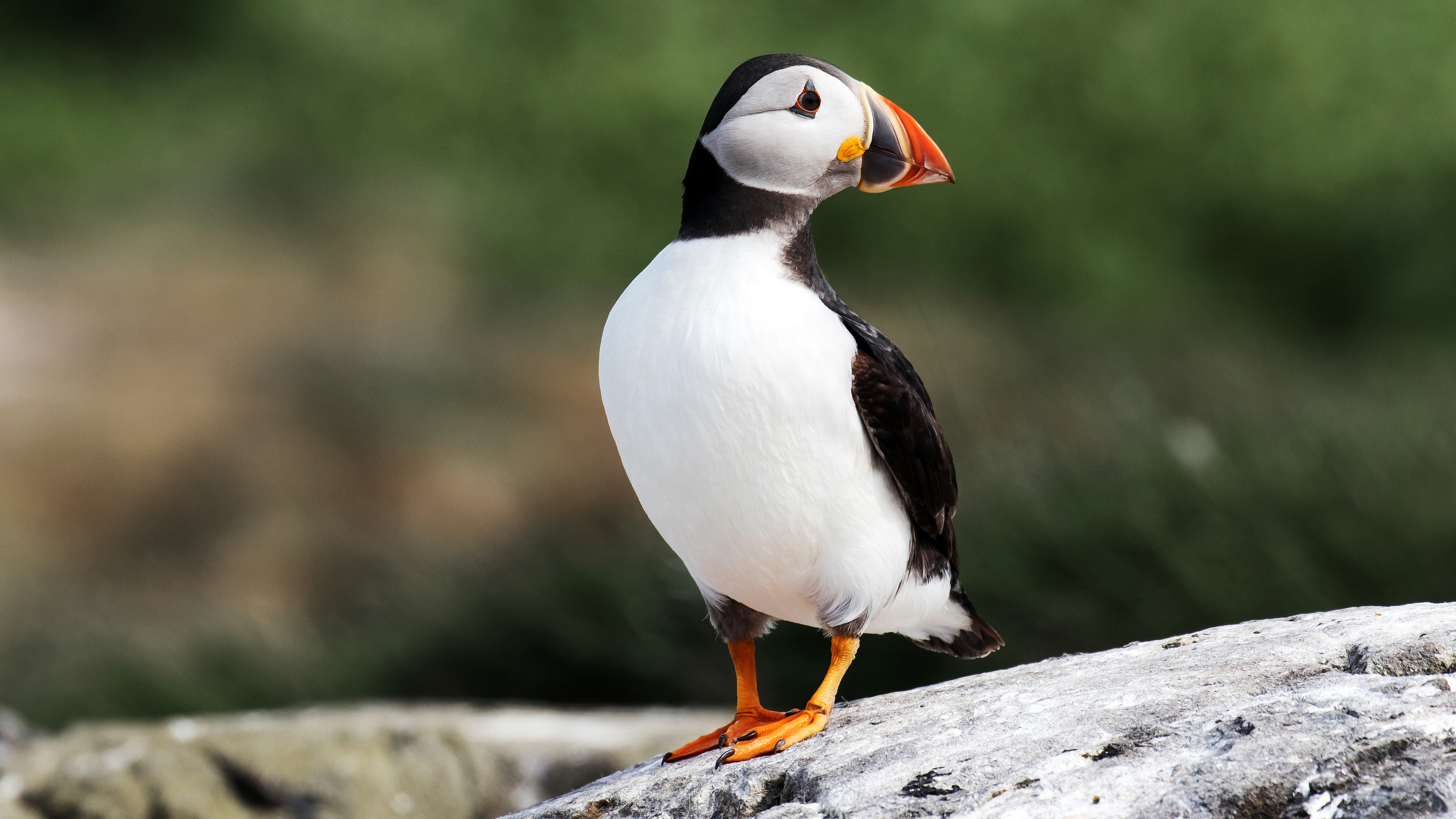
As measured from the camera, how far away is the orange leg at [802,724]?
2.43m

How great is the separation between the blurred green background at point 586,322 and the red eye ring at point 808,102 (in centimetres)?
299

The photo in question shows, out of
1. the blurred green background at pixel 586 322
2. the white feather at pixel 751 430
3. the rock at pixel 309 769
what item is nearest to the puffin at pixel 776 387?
the white feather at pixel 751 430

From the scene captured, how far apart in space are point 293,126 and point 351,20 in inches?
57.5

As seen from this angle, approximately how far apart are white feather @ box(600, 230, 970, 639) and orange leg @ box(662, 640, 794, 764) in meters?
0.22

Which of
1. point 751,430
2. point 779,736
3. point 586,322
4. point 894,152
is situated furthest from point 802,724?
point 586,322

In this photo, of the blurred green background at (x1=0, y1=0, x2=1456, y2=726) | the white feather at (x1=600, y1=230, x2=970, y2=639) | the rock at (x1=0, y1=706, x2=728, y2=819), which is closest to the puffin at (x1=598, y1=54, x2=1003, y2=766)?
the white feather at (x1=600, y1=230, x2=970, y2=639)

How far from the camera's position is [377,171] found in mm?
14703

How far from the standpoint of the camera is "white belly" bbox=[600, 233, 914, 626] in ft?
7.86

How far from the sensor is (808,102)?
2.48 metres

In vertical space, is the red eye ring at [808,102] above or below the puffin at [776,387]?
above

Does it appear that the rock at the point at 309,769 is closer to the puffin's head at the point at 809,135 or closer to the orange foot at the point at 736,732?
the orange foot at the point at 736,732

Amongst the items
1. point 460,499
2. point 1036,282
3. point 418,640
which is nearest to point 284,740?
point 418,640

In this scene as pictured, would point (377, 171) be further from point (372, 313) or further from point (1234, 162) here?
point (1234, 162)

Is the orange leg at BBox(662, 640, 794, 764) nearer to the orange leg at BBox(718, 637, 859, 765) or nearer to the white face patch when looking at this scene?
the orange leg at BBox(718, 637, 859, 765)
